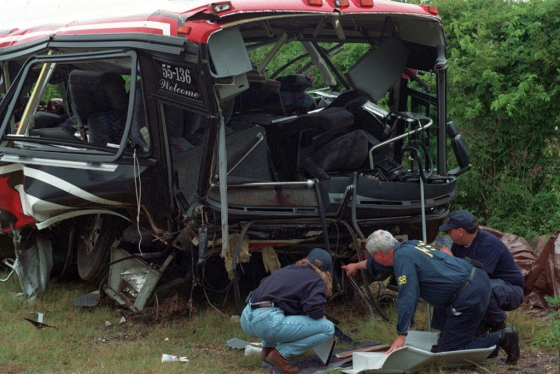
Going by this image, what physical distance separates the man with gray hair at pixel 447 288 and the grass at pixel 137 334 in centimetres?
38

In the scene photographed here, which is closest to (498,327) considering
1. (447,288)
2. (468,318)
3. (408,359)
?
(468,318)

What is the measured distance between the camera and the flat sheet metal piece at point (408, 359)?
484 cm

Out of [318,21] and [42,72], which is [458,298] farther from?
[42,72]

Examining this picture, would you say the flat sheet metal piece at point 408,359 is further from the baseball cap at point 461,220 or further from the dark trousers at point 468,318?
the baseball cap at point 461,220

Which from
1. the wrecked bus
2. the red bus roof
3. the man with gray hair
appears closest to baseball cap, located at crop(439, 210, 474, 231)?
the man with gray hair

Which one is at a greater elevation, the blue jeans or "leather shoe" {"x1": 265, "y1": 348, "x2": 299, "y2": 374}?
the blue jeans

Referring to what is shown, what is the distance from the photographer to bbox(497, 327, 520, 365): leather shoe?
513 centimetres

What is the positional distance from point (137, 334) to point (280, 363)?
60.7 inches

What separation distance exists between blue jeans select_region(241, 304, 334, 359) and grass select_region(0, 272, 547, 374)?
29 centimetres

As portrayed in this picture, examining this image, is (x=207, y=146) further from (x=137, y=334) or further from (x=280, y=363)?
(x=137, y=334)

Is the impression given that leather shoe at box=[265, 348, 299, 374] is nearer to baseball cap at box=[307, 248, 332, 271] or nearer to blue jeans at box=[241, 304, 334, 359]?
blue jeans at box=[241, 304, 334, 359]

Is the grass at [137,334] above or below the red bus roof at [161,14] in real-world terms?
below

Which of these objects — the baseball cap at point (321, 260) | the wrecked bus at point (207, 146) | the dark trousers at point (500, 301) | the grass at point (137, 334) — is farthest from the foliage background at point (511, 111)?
the baseball cap at point (321, 260)

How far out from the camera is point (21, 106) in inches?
270
